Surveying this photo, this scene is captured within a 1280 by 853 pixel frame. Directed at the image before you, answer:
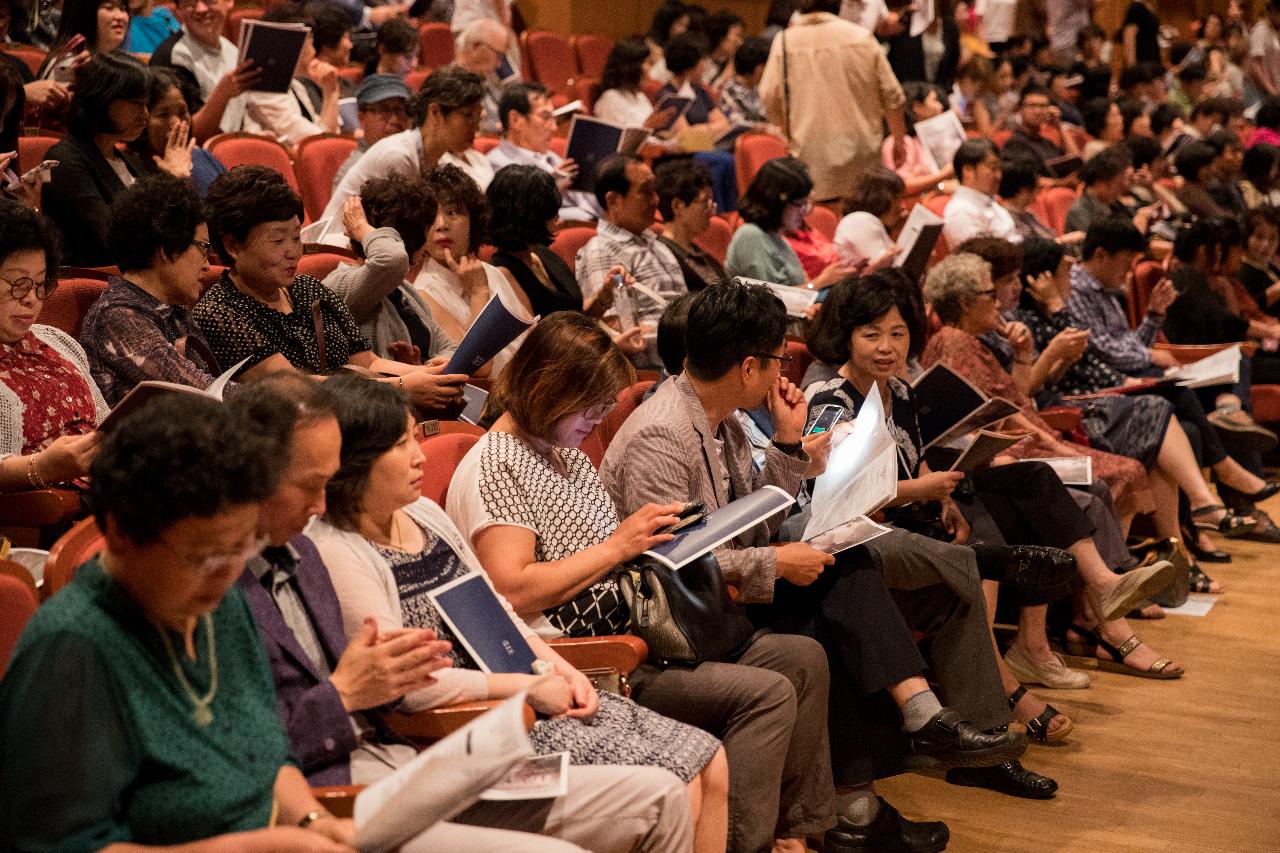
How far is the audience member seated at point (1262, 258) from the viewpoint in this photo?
5.82 m

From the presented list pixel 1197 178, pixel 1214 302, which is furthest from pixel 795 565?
pixel 1197 178

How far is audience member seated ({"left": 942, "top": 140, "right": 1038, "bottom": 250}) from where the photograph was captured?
5.40 metres

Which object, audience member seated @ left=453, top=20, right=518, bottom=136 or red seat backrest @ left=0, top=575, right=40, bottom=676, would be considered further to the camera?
audience member seated @ left=453, top=20, right=518, bottom=136

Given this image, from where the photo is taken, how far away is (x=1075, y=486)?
374 cm

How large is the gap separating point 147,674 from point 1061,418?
10.3 ft

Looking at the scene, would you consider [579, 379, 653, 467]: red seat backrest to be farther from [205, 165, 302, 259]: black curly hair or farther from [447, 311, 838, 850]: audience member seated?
[205, 165, 302, 259]: black curly hair

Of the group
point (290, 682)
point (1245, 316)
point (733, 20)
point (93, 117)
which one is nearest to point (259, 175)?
point (93, 117)

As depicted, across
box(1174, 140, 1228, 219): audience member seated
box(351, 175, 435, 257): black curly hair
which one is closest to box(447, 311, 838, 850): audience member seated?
box(351, 175, 435, 257): black curly hair

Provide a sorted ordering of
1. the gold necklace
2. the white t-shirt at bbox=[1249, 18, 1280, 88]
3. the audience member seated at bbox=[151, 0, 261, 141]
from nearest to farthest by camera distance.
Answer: the gold necklace < the audience member seated at bbox=[151, 0, 261, 141] < the white t-shirt at bbox=[1249, 18, 1280, 88]

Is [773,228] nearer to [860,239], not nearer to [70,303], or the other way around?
[860,239]

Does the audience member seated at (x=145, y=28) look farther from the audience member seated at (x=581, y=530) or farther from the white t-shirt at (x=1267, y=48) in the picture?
the white t-shirt at (x=1267, y=48)

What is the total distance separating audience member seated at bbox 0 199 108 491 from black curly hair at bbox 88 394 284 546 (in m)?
0.82

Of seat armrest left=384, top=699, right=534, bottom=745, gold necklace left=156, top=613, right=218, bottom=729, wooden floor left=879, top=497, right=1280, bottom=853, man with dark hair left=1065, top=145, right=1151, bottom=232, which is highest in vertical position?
gold necklace left=156, top=613, right=218, bottom=729

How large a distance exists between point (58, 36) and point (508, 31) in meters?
3.27
